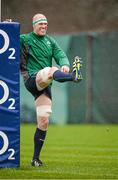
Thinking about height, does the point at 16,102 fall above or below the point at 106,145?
above

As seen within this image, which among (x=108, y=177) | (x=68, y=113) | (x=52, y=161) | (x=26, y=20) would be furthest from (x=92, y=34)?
(x=108, y=177)

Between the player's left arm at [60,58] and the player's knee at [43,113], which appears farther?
the player's left arm at [60,58]

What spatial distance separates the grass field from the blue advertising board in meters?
0.30

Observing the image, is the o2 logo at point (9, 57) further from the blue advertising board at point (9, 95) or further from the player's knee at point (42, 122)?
the player's knee at point (42, 122)

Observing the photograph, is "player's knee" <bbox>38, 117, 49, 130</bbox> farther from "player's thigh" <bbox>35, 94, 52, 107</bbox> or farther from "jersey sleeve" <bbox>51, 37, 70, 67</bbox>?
"jersey sleeve" <bbox>51, 37, 70, 67</bbox>

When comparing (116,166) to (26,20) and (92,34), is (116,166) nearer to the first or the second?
(92,34)

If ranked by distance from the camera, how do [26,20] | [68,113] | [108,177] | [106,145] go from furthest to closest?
[26,20] < [68,113] < [106,145] < [108,177]

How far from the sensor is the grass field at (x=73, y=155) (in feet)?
36.6

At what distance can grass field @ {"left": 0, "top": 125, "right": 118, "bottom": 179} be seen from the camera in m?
11.2

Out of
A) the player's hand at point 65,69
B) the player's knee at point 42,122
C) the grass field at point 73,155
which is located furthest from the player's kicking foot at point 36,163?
the player's hand at point 65,69

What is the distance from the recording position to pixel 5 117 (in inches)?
461

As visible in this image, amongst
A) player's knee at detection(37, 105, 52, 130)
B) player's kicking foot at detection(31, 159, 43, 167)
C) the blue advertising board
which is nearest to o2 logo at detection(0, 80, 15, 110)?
the blue advertising board

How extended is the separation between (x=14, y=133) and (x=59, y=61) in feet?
4.58

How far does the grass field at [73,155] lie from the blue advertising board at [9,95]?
299 mm
